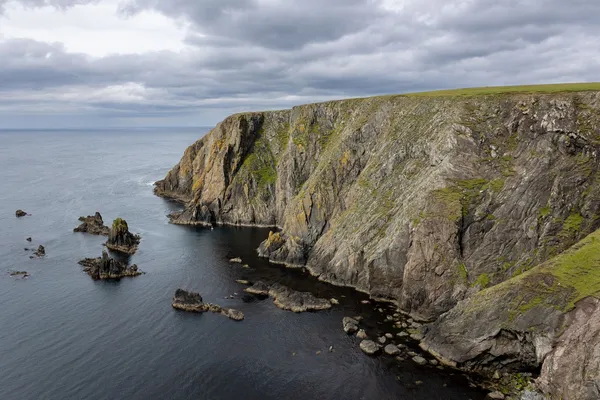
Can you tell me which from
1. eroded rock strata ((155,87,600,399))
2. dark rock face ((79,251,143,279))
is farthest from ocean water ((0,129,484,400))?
eroded rock strata ((155,87,600,399))

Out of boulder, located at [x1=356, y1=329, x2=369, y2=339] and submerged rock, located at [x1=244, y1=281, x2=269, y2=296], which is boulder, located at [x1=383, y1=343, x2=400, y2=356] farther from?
submerged rock, located at [x1=244, y1=281, x2=269, y2=296]

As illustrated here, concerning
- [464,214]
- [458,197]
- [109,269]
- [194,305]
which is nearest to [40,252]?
[109,269]

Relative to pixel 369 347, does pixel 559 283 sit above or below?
above

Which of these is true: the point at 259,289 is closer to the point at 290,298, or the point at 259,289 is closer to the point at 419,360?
the point at 290,298

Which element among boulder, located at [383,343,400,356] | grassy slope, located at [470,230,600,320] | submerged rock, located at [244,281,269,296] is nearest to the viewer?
grassy slope, located at [470,230,600,320]

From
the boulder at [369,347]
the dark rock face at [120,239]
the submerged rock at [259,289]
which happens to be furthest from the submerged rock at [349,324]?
the dark rock face at [120,239]

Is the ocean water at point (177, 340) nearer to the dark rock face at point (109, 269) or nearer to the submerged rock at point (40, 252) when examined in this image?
the submerged rock at point (40, 252)
